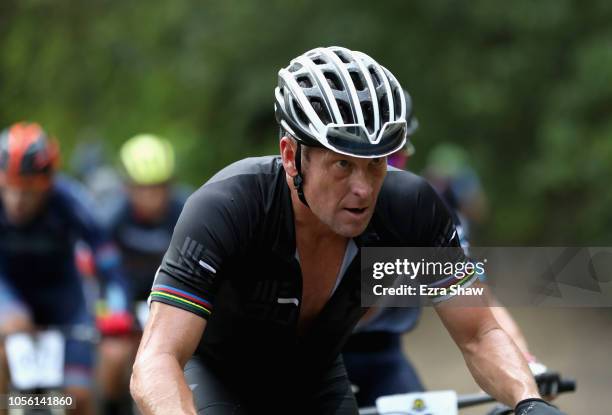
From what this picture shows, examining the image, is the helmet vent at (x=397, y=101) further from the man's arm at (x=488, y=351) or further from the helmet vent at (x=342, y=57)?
the man's arm at (x=488, y=351)

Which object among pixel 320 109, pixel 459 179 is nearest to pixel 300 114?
pixel 320 109

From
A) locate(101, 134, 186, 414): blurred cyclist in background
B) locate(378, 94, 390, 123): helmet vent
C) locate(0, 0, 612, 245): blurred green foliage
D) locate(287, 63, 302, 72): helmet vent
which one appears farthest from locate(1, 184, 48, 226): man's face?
locate(0, 0, 612, 245): blurred green foliage

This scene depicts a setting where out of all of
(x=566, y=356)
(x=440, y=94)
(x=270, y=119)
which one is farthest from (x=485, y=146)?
(x=566, y=356)

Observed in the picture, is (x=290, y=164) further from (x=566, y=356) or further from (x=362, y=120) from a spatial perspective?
(x=566, y=356)

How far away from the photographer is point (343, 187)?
3830 millimetres

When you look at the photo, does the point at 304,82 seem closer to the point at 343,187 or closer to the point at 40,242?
the point at 343,187

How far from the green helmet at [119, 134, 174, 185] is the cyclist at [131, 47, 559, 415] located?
20.3 feet

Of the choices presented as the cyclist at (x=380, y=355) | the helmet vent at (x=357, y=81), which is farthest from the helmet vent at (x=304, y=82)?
the cyclist at (x=380, y=355)

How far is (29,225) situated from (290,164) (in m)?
4.55

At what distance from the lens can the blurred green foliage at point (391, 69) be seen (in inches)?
623

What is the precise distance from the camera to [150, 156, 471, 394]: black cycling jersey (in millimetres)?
3773

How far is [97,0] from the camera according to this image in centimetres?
1977

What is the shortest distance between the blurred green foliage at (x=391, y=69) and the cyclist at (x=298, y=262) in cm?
977

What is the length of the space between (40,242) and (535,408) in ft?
17.3
